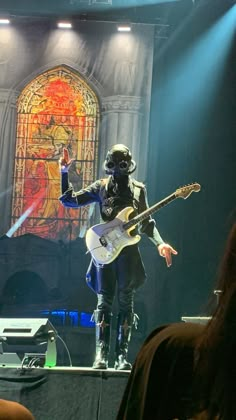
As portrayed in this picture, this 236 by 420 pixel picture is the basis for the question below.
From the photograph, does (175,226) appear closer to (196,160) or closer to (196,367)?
(196,160)

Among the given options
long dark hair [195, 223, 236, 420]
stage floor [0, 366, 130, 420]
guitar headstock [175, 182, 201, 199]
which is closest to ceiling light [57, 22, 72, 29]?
guitar headstock [175, 182, 201, 199]

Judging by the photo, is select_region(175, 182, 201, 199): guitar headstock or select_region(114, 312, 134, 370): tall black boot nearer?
select_region(114, 312, 134, 370): tall black boot

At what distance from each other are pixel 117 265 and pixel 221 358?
3.72 m

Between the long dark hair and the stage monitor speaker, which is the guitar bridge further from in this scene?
the long dark hair

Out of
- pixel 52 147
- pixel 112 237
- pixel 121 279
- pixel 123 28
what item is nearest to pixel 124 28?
pixel 123 28

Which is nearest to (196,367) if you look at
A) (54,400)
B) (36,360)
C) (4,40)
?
(54,400)

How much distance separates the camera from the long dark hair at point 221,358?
890 millimetres

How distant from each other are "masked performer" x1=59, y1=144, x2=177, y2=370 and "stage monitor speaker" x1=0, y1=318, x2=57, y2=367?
0.31 meters

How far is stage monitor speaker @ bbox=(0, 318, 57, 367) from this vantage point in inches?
173

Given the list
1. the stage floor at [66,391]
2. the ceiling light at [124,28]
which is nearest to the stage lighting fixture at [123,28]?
the ceiling light at [124,28]

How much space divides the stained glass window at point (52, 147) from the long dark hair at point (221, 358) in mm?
8035

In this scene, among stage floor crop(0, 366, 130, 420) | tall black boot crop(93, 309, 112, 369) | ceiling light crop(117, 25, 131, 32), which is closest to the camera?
stage floor crop(0, 366, 130, 420)

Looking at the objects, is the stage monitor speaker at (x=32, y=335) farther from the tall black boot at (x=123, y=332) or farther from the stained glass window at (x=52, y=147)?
the stained glass window at (x=52, y=147)

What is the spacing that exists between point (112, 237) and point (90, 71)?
5151mm
